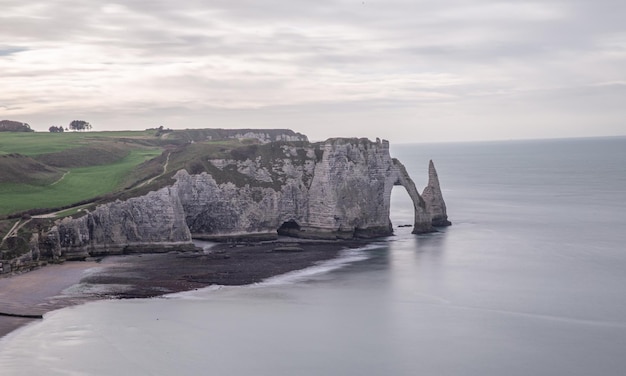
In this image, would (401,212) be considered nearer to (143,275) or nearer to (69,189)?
(69,189)

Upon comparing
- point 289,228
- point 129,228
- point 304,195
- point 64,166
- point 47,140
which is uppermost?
point 47,140

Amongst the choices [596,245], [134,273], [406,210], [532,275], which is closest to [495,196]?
[406,210]

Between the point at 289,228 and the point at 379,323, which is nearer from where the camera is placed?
the point at 379,323

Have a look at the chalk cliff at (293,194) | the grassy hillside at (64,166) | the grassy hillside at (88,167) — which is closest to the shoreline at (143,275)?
the chalk cliff at (293,194)

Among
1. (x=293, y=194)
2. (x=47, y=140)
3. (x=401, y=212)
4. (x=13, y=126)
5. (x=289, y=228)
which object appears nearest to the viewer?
(x=293, y=194)

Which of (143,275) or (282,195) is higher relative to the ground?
(282,195)

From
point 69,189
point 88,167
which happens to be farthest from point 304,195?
point 88,167

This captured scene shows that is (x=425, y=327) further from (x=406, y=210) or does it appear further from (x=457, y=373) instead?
(x=406, y=210)
